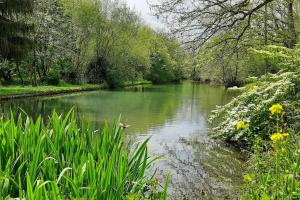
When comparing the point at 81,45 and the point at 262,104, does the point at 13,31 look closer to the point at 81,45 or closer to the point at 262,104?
the point at 262,104

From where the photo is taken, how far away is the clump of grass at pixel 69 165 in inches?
111

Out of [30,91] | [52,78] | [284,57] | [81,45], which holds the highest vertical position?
[81,45]

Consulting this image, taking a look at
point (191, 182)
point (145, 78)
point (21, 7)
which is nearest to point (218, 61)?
point (191, 182)

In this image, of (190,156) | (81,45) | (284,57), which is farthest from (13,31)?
→ (284,57)

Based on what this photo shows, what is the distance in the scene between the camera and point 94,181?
2.68 m

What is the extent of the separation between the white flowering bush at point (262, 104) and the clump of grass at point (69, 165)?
4.00 m

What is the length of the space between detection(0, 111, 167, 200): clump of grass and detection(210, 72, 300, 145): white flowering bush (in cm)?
400

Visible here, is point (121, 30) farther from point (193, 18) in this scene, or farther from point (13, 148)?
point (13, 148)

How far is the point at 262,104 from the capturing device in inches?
330

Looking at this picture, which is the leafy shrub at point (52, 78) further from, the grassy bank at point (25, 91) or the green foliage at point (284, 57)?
the green foliage at point (284, 57)

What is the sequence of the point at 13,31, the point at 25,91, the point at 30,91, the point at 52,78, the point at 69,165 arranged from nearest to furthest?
the point at 69,165
the point at 13,31
the point at 25,91
the point at 30,91
the point at 52,78

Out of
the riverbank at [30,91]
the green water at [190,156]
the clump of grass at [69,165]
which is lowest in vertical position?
the green water at [190,156]

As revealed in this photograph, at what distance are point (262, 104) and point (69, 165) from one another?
5.91m

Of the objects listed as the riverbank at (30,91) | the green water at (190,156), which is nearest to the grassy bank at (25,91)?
the riverbank at (30,91)
